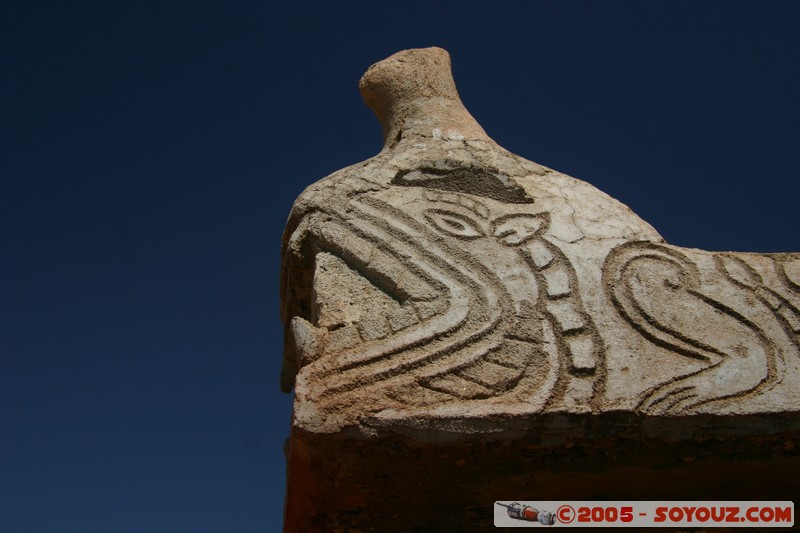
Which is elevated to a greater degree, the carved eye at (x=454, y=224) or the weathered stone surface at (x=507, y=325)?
the carved eye at (x=454, y=224)

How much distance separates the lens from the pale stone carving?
259cm

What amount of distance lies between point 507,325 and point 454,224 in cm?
49

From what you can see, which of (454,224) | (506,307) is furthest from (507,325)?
(454,224)

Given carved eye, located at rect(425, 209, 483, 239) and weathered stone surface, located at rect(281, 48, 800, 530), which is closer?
weathered stone surface, located at rect(281, 48, 800, 530)

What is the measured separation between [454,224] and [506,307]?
43 cm

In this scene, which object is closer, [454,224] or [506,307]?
[506,307]

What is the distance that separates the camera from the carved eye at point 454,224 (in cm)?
306

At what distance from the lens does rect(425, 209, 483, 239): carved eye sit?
306 centimetres

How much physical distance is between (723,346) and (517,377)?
67 centimetres

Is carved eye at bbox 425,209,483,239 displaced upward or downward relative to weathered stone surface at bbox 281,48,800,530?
upward

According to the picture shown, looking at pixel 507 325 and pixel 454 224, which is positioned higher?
pixel 454 224

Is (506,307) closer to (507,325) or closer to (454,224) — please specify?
(507,325)

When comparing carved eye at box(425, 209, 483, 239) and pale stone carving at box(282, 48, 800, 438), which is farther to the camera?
carved eye at box(425, 209, 483, 239)

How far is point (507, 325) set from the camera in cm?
276
